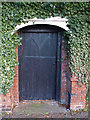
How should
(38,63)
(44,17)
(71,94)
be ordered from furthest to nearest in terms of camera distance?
(38,63), (71,94), (44,17)

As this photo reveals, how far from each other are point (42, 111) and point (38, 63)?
1.47m

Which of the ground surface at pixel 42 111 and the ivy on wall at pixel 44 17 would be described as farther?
the ground surface at pixel 42 111

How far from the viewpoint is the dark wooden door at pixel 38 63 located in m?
3.13

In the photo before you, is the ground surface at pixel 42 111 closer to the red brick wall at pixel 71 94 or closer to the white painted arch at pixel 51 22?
the red brick wall at pixel 71 94

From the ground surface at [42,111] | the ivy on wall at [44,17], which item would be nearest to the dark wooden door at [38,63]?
the ground surface at [42,111]

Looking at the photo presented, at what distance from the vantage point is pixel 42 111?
9.36 ft

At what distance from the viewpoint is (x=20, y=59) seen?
314 cm

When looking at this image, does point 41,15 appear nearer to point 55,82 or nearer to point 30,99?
point 55,82

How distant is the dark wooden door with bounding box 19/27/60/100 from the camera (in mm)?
3127

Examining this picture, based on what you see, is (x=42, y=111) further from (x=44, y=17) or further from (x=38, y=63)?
(x=44, y=17)

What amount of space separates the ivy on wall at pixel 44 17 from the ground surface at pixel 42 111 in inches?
28.7

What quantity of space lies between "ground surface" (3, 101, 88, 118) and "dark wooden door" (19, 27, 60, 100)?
0.31 m

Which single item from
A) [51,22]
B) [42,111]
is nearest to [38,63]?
[51,22]

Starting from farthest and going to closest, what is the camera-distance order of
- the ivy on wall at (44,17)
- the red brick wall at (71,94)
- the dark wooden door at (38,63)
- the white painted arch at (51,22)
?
the dark wooden door at (38,63)
the red brick wall at (71,94)
the white painted arch at (51,22)
the ivy on wall at (44,17)
